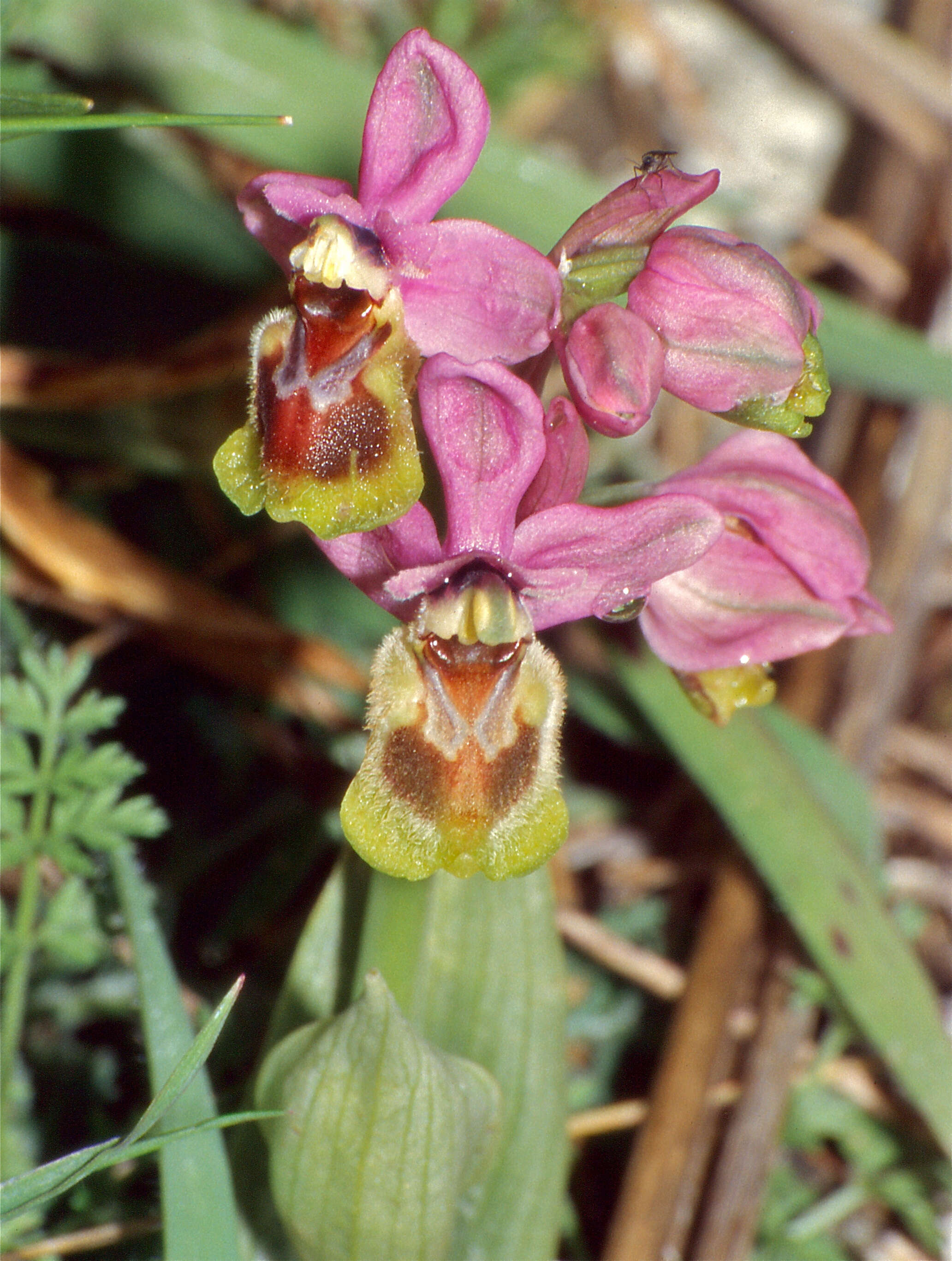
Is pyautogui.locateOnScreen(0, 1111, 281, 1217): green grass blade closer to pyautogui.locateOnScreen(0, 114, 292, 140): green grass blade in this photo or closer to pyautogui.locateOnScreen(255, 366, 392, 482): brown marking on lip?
pyautogui.locateOnScreen(255, 366, 392, 482): brown marking on lip

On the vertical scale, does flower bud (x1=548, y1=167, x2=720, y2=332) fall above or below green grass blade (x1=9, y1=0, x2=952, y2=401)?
below

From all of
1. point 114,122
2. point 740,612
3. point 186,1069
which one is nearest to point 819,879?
point 740,612

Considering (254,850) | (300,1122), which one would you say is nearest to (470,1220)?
(300,1122)

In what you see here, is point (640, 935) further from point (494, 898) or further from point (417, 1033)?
point (417, 1033)

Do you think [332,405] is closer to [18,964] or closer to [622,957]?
[18,964]

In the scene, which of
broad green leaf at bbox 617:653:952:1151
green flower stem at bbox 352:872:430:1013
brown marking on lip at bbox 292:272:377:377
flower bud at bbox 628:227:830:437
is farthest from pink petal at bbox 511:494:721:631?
broad green leaf at bbox 617:653:952:1151

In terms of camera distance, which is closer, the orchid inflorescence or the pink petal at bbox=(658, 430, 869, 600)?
the orchid inflorescence
